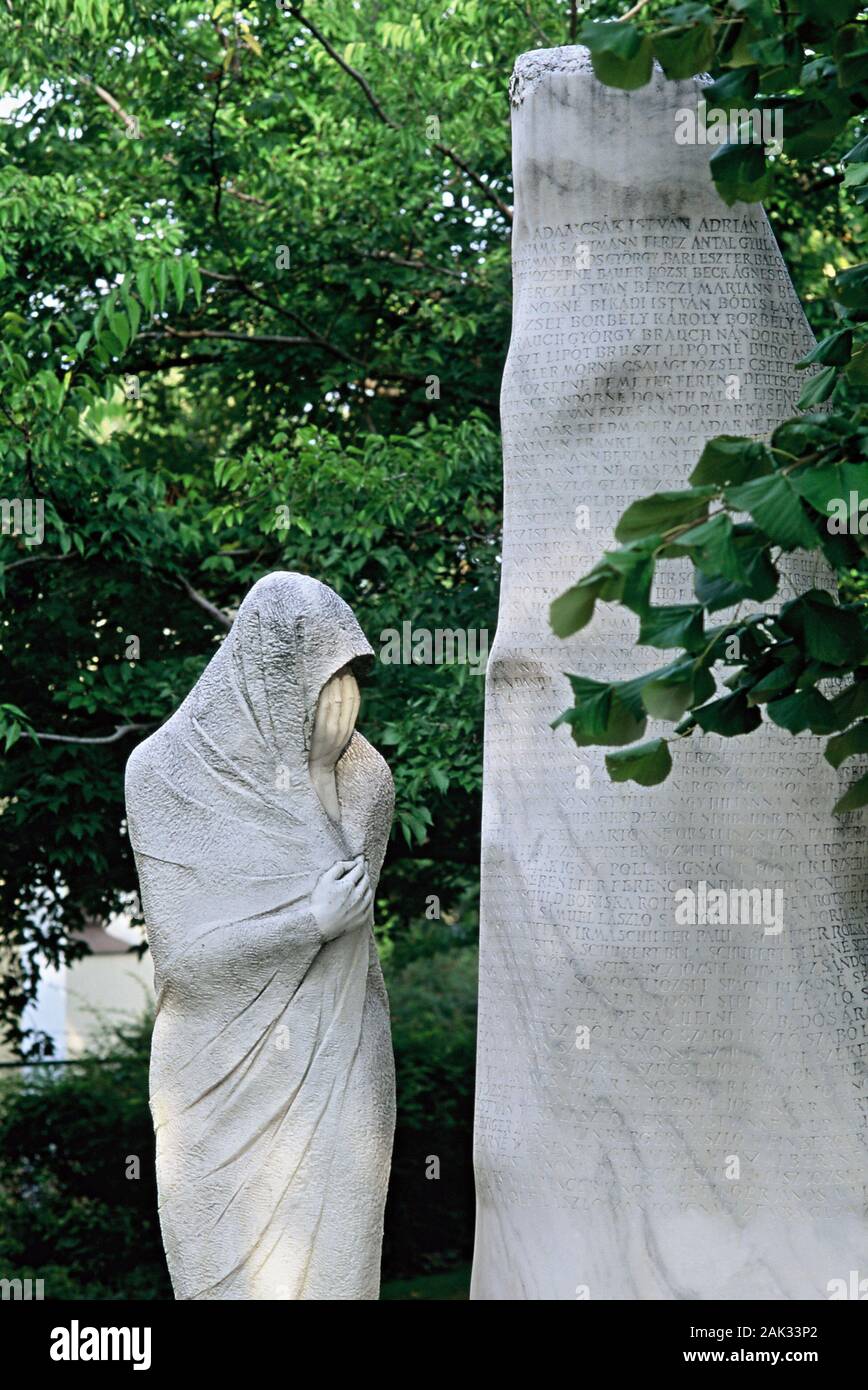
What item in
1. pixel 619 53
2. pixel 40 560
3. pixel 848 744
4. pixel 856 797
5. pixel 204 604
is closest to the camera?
pixel 619 53

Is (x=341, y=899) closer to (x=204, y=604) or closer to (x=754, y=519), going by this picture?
(x=754, y=519)

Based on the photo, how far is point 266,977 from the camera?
5.11 metres

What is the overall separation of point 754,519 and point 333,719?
1.63 m

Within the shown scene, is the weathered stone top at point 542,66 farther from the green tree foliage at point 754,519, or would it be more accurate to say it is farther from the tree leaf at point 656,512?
the tree leaf at point 656,512

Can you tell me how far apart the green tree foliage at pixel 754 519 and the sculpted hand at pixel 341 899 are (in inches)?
37.5

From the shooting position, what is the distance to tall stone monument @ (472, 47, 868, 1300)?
5.43m

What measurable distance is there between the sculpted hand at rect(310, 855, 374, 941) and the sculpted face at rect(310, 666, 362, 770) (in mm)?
294

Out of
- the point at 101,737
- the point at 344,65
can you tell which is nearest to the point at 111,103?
the point at 344,65

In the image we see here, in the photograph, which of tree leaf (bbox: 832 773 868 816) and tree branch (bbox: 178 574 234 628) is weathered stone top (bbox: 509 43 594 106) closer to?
tree leaf (bbox: 832 773 868 816)

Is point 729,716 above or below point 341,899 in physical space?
above

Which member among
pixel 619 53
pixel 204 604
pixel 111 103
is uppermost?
pixel 111 103

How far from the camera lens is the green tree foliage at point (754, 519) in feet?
13.0

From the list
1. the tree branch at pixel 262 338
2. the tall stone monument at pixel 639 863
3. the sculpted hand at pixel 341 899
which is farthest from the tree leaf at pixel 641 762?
the tree branch at pixel 262 338

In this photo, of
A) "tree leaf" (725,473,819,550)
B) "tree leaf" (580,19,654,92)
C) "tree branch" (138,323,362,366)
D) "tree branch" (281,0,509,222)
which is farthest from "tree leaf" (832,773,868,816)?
A: "tree branch" (281,0,509,222)
